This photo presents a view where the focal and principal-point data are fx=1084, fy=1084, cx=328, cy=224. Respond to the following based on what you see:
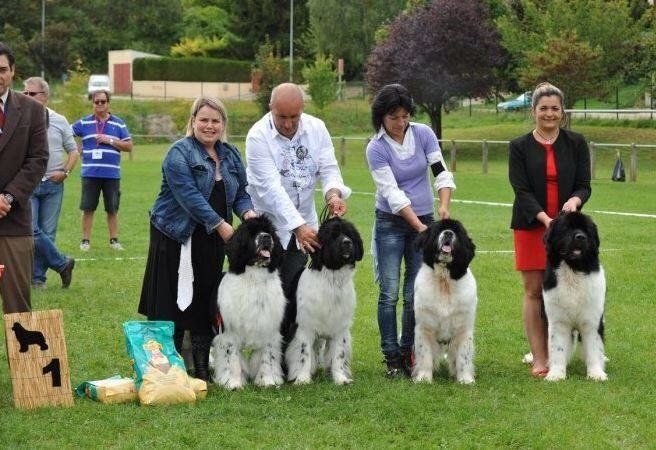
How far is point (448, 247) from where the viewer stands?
23.1 feet

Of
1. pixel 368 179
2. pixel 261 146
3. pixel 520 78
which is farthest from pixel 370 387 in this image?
pixel 520 78

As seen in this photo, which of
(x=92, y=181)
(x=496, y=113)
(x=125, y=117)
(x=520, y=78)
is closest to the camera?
(x=92, y=181)

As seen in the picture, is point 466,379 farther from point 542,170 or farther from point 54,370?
point 54,370

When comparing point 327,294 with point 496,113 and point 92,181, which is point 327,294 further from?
point 496,113

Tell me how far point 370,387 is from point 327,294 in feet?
2.22

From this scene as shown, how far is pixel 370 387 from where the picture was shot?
7.18 metres

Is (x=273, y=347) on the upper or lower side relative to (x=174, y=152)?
lower

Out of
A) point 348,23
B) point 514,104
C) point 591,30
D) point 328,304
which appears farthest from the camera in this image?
point 348,23

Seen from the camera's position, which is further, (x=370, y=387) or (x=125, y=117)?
(x=125, y=117)

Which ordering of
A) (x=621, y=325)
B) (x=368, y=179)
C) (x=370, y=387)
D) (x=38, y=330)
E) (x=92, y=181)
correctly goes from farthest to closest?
(x=368, y=179) < (x=92, y=181) < (x=621, y=325) < (x=370, y=387) < (x=38, y=330)

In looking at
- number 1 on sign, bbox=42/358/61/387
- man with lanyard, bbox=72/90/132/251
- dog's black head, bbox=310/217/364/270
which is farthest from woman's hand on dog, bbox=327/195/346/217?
man with lanyard, bbox=72/90/132/251

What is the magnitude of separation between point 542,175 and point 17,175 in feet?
11.7

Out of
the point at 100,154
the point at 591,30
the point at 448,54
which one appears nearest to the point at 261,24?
the point at 448,54

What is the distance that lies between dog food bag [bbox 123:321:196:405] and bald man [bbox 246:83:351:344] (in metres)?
0.87
